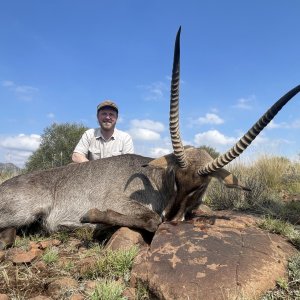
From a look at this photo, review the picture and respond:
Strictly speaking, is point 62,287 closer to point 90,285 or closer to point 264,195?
point 90,285

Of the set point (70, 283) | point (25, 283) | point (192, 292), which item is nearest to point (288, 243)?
point (192, 292)

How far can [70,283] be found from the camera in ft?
10.9

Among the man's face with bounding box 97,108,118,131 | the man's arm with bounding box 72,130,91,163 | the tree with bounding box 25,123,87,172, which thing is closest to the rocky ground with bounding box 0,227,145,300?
the man's arm with bounding box 72,130,91,163

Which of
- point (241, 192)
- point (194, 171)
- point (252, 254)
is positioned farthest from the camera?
point (241, 192)

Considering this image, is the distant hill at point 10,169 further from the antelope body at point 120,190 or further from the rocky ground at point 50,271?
the rocky ground at point 50,271

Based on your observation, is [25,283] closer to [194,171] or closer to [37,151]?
[194,171]

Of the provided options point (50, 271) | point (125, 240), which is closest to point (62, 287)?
point (50, 271)

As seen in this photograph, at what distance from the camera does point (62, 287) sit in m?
3.27

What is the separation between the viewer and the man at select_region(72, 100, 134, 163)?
24.5ft

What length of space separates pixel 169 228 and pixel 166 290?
1.14 metres

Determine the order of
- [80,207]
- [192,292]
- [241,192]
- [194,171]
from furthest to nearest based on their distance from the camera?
1. [241,192]
2. [80,207]
3. [194,171]
4. [192,292]

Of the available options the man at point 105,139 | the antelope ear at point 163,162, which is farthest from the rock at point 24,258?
the man at point 105,139

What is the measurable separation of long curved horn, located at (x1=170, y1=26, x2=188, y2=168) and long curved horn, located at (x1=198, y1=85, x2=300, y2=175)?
28 cm

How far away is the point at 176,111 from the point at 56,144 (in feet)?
52.5
